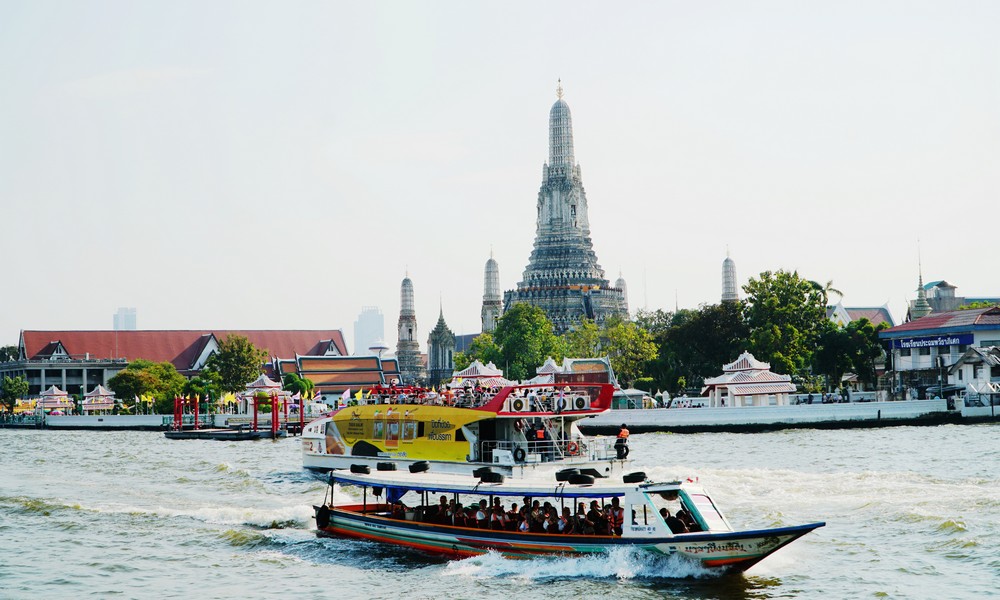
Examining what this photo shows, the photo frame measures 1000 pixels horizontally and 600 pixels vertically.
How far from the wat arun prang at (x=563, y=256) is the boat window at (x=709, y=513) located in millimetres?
104026

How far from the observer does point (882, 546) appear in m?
24.5

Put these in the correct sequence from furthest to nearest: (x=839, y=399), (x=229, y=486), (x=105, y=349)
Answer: (x=105, y=349), (x=839, y=399), (x=229, y=486)

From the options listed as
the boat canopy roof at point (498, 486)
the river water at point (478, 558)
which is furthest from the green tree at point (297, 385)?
the boat canopy roof at point (498, 486)

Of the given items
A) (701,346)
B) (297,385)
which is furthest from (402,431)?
(297,385)

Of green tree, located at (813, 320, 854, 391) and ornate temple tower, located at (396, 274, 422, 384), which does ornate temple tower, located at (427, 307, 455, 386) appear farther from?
green tree, located at (813, 320, 854, 391)

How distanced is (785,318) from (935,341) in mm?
9930

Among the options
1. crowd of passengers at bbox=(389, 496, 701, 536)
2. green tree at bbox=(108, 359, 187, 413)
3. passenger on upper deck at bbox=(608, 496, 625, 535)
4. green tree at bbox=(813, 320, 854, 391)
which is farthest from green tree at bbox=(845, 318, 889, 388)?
passenger on upper deck at bbox=(608, 496, 625, 535)

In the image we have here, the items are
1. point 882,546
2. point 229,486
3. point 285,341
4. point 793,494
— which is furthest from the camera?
point 285,341

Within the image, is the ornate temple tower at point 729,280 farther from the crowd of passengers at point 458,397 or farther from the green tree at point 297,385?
the crowd of passengers at point 458,397

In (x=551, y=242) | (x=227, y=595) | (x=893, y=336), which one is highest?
(x=551, y=242)

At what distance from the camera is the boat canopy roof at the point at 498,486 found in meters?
21.8

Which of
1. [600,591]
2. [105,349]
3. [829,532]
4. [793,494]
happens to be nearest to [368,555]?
[600,591]

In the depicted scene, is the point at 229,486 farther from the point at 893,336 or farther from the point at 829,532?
the point at 893,336

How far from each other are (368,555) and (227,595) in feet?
12.4
